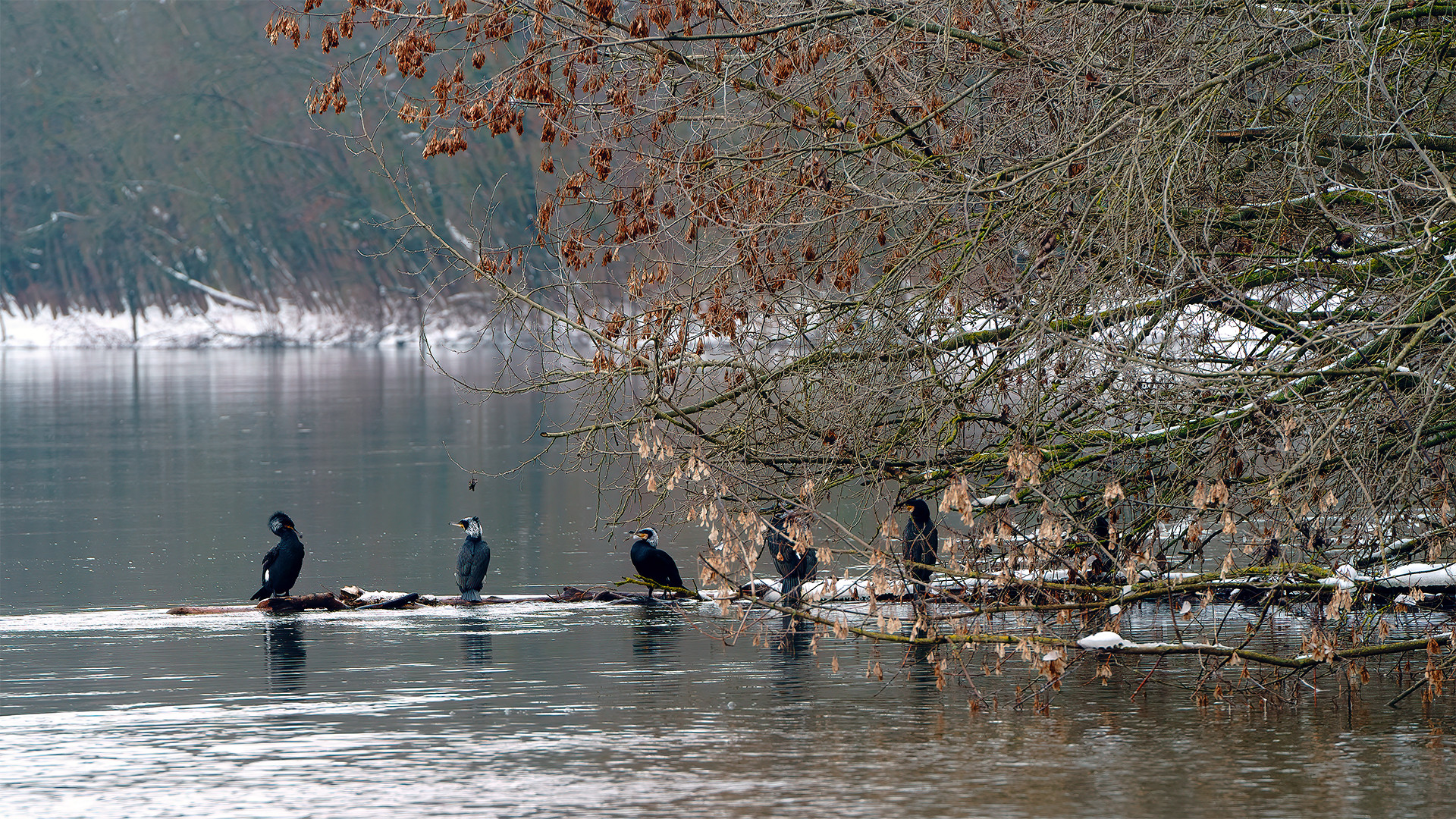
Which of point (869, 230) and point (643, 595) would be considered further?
point (643, 595)

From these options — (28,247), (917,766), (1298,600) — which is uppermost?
(28,247)

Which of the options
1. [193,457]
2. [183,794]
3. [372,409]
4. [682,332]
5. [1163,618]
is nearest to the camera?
[183,794]

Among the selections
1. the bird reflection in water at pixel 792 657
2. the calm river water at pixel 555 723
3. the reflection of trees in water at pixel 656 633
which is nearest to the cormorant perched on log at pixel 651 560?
the calm river water at pixel 555 723

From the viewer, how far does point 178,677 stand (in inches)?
514

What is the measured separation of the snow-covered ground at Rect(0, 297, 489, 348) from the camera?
140 m

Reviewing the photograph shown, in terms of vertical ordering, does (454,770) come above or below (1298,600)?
below

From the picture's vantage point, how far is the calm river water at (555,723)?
31.1ft

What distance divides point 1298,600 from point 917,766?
2828mm

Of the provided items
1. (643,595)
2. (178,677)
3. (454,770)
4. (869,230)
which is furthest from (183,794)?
(643,595)

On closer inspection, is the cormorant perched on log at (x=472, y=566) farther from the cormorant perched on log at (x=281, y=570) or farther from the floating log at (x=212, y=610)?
the floating log at (x=212, y=610)

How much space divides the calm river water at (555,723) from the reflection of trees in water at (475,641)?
39mm

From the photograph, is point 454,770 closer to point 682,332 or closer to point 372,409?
point 682,332

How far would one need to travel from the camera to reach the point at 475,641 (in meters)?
14.5

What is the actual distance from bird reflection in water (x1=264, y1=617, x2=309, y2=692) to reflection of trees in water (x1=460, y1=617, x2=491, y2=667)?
1145mm
